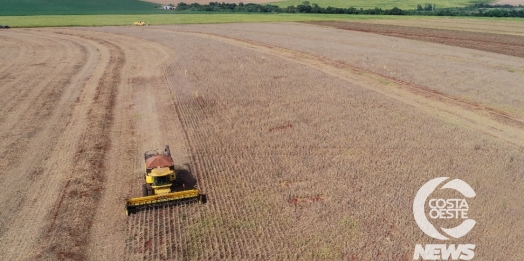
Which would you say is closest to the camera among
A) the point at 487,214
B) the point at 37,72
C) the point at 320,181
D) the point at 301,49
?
the point at 487,214

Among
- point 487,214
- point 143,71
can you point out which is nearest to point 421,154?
point 487,214

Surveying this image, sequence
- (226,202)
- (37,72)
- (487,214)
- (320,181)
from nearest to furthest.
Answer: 1. (487,214)
2. (226,202)
3. (320,181)
4. (37,72)

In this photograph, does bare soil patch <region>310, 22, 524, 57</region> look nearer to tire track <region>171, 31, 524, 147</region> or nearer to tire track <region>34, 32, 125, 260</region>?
tire track <region>171, 31, 524, 147</region>

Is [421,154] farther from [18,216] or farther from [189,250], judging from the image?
[18,216]

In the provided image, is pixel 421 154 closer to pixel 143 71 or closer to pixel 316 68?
pixel 316 68

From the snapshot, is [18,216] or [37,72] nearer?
[18,216]

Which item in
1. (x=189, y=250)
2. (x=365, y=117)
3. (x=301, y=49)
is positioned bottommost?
(x=189, y=250)

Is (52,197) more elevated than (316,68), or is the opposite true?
(316,68)

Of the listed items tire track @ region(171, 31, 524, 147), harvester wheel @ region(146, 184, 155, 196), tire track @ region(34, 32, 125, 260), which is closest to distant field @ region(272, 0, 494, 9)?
tire track @ region(171, 31, 524, 147)

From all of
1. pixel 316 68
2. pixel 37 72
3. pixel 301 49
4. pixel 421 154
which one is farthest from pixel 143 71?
pixel 421 154
